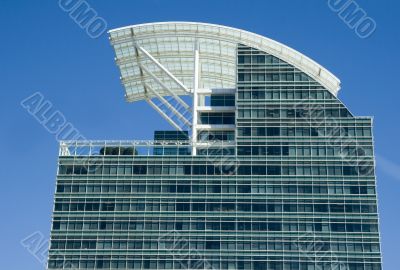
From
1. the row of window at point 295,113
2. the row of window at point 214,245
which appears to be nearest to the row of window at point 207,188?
the row of window at point 214,245

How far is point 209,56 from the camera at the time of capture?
132m

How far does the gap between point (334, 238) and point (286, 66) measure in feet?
101

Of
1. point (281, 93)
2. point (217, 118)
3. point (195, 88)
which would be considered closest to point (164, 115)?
point (195, 88)

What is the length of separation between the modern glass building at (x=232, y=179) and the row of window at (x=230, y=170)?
0.17 m

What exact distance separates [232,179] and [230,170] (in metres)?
1.61

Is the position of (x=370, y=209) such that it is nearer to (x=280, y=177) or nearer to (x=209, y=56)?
(x=280, y=177)

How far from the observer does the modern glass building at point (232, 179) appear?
117250 millimetres

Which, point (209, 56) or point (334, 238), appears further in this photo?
point (209, 56)

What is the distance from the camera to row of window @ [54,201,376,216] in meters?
119

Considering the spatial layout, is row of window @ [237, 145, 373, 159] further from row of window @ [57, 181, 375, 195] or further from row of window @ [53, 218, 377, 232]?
row of window @ [53, 218, 377, 232]

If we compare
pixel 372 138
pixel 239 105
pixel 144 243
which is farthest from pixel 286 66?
pixel 144 243

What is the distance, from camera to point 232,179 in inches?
4774

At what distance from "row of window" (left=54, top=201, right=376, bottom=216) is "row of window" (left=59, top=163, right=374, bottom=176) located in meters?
5.28

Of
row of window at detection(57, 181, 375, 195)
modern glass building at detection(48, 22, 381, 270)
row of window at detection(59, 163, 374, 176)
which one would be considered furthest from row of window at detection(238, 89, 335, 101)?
row of window at detection(57, 181, 375, 195)
